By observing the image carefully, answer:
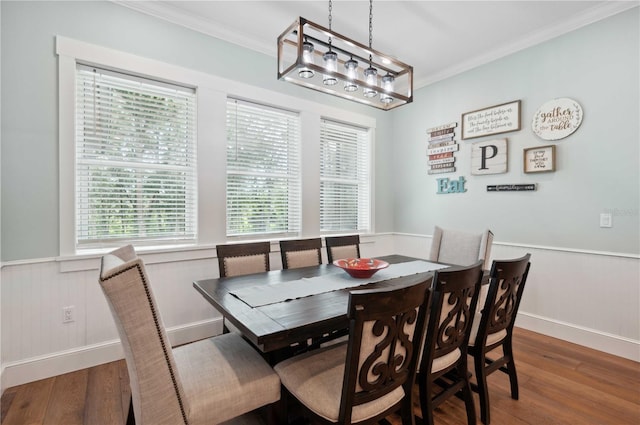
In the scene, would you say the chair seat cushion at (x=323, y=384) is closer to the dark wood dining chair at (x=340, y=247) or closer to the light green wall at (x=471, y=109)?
the dark wood dining chair at (x=340, y=247)

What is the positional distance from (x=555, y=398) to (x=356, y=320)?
189 centimetres

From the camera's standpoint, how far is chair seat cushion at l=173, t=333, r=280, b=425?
1.28 m

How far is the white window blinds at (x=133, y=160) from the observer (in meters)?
2.44

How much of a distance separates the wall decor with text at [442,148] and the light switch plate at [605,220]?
1537 millimetres

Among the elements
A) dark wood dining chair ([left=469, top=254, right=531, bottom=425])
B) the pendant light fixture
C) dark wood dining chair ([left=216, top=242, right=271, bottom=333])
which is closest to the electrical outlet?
dark wood dining chair ([left=216, top=242, right=271, bottom=333])

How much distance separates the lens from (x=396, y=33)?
313 cm

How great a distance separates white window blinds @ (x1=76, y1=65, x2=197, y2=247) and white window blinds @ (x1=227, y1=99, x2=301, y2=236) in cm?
42

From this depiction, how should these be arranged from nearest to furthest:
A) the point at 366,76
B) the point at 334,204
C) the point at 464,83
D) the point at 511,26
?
the point at 366,76
the point at 511,26
the point at 464,83
the point at 334,204

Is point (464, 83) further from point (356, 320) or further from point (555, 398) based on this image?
point (356, 320)

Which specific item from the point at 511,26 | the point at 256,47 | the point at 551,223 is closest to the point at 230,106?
the point at 256,47

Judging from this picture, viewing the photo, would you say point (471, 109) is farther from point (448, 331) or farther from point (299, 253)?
point (448, 331)

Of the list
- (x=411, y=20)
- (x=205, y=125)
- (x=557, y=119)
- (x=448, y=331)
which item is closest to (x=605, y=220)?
(x=557, y=119)

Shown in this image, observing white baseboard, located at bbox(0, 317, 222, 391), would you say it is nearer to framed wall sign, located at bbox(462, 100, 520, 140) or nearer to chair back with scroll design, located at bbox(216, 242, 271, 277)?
chair back with scroll design, located at bbox(216, 242, 271, 277)

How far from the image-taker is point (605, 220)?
2.71m
